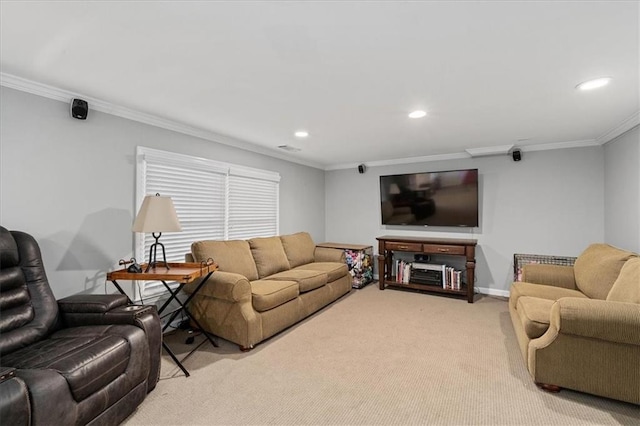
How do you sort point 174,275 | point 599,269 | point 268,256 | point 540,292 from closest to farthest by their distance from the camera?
point 174,275, point 599,269, point 540,292, point 268,256

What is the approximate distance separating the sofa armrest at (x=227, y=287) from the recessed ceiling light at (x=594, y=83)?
3148 mm

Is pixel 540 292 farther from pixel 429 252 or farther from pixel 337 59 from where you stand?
pixel 337 59

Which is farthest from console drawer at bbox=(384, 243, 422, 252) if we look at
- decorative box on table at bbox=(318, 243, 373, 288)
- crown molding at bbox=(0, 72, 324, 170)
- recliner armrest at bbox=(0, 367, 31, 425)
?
recliner armrest at bbox=(0, 367, 31, 425)

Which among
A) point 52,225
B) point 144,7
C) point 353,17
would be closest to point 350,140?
point 353,17

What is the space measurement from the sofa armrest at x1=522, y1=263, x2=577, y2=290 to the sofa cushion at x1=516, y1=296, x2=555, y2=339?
877mm

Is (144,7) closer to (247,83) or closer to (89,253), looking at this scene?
(247,83)

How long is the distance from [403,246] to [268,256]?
210cm

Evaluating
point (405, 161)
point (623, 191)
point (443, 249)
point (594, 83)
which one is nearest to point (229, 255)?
point (443, 249)

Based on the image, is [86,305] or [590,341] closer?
[590,341]

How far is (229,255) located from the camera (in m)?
3.32

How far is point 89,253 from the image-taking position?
2.57 metres

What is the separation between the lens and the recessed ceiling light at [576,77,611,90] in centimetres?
214

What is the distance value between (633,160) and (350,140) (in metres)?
3.00

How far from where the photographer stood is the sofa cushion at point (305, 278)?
3.48 m
